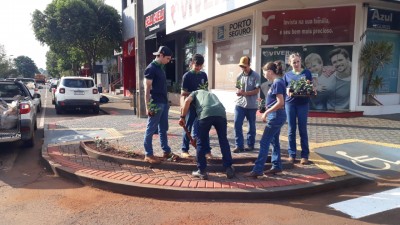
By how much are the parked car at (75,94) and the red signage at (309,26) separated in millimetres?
7581

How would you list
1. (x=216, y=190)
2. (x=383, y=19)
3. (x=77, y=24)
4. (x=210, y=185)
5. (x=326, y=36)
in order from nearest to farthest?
(x=216, y=190) < (x=210, y=185) < (x=326, y=36) < (x=383, y=19) < (x=77, y=24)

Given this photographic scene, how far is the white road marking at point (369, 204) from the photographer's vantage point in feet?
13.2

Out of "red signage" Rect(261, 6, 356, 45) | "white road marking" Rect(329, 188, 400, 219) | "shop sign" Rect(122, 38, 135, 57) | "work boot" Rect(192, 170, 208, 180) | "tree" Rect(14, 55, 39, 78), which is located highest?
"tree" Rect(14, 55, 39, 78)

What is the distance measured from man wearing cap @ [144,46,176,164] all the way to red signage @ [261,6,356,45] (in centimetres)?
647

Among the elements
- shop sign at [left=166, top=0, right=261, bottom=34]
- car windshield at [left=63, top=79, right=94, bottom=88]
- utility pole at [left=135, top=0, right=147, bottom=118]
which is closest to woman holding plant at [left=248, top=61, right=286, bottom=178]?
shop sign at [left=166, top=0, right=261, bottom=34]

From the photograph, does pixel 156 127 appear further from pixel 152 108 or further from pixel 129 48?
pixel 129 48

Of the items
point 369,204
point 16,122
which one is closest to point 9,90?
point 16,122

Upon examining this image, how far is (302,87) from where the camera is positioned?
5230 mm

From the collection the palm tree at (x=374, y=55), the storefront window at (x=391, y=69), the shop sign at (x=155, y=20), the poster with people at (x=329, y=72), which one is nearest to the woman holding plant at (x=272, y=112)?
the poster with people at (x=329, y=72)

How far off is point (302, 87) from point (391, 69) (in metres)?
7.87

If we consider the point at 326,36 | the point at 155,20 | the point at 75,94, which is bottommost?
the point at 75,94

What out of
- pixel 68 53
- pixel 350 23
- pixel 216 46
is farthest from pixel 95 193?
pixel 68 53

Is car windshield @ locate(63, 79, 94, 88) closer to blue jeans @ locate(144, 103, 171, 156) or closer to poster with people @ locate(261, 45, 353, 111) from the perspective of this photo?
poster with people @ locate(261, 45, 353, 111)

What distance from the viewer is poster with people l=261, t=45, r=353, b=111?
10469mm
